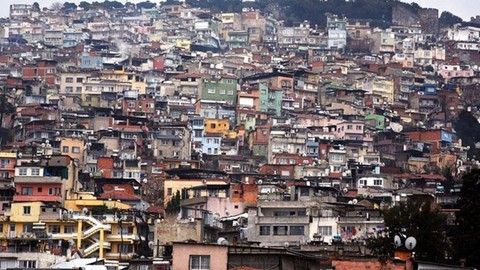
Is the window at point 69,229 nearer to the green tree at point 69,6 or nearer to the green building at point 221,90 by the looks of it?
the green building at point 221,90

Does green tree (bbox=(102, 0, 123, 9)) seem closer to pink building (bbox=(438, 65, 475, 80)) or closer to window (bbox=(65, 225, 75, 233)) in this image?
pink building (bbox=(438, 65, 475, 80))

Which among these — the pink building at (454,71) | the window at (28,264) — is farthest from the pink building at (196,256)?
the pink building at (454,71)

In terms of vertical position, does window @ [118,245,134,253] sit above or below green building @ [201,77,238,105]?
below

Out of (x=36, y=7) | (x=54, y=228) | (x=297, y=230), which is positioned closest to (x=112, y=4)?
(x=36, y=7)

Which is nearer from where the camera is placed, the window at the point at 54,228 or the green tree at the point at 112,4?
the window at the point at 54,228

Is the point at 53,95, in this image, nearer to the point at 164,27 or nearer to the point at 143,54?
the point at 143,54

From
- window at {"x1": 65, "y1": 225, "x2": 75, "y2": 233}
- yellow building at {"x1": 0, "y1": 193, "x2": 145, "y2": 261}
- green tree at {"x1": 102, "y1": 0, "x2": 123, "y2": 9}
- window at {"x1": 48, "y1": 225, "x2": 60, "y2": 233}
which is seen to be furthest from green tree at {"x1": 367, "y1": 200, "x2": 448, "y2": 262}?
green tree at {"x1": 102, "y1": 0, "x2": 123, "y2": 9}

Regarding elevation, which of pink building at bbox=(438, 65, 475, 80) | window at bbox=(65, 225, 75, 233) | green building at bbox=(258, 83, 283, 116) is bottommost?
window at bbox=(65, 225, 75, 233)
